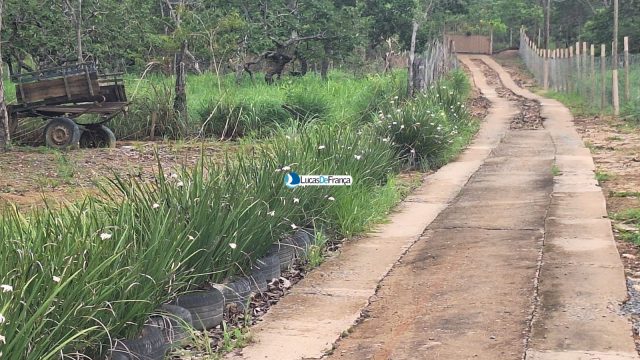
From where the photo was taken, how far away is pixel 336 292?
19.0ft

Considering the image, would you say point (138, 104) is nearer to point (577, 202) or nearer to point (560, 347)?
point (577, 202)

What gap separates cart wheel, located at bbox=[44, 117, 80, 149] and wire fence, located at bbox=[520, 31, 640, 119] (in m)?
11.9

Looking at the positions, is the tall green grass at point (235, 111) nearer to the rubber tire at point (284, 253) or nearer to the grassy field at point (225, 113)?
the grassy field at point (225, 113)

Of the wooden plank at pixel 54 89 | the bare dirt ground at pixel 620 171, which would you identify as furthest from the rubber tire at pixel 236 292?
the wooden plank at pixel 54 89

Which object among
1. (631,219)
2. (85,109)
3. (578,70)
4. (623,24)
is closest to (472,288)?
(631,219)

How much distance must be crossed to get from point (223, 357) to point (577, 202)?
5512mm

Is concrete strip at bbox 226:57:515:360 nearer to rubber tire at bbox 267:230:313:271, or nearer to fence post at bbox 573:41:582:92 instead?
rubber tire at bbox 267:230:313:271

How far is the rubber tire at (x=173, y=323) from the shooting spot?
444cm

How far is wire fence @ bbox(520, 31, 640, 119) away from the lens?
20.0 metres

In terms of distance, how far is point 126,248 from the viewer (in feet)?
14.2

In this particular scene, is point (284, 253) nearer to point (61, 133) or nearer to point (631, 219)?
point (631, 219)

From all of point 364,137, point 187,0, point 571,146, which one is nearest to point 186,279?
point 364,137

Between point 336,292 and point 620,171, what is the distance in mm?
6922

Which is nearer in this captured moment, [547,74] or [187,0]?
[187,0]
